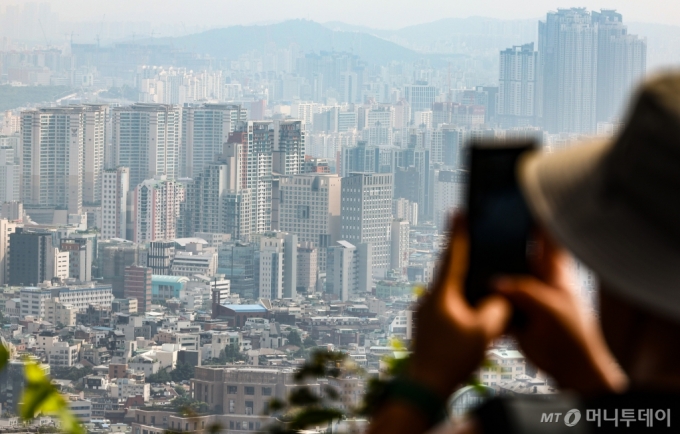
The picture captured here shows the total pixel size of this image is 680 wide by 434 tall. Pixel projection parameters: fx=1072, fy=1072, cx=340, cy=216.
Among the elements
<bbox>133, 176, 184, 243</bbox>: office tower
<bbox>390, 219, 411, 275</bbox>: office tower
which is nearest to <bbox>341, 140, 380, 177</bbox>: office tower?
<bbox>390, 219, 411, 275</bbox>: office tower

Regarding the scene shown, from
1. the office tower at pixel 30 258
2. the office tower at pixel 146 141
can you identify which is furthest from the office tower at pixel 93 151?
the office tower at pixel 30 258

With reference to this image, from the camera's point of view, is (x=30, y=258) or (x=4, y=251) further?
(x=4, y=251)

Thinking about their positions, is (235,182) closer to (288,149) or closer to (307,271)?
(288,149)

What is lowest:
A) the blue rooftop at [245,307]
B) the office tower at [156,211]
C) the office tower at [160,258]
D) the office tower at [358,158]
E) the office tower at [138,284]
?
the blue rooftop at [245,307]

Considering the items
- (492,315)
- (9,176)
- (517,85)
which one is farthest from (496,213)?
(517,85)

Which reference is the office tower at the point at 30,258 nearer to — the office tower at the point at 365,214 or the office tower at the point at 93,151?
the office tower at the point at 93,151

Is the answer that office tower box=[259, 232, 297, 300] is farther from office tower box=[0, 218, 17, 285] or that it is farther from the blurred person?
the blurred person
